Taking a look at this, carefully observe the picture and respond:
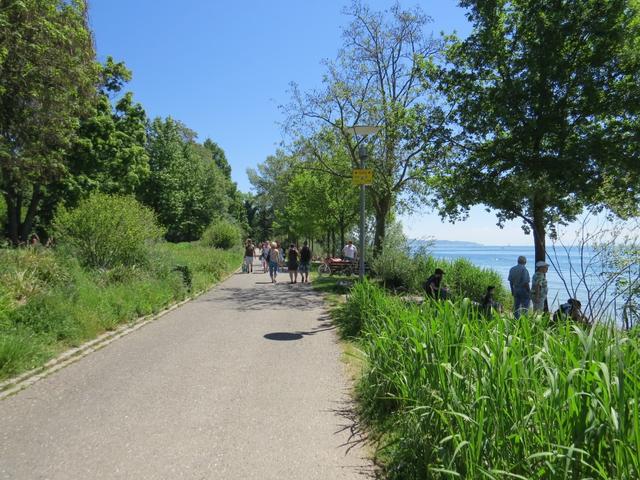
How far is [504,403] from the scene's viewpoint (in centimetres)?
304

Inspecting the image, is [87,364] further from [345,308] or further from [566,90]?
[566,90]

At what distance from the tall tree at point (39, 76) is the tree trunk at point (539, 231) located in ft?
45.7

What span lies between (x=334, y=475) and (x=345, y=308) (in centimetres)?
640

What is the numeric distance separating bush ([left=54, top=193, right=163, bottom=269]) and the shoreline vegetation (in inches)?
382

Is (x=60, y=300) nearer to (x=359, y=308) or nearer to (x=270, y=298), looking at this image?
(x=359, y=308)

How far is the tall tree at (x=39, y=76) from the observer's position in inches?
490

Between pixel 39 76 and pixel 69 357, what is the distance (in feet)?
32.6

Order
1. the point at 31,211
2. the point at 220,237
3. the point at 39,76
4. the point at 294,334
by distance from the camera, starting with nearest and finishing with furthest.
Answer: the point at 294,334 < the point at 39,76 < the point at 31,211 < the point at 220,237

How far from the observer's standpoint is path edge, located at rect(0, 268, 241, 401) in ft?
18.3

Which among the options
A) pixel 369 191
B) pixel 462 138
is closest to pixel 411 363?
pixel 462 138

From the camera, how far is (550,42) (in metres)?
12.0

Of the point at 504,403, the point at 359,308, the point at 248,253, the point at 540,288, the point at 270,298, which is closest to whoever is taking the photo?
the point at 504,403

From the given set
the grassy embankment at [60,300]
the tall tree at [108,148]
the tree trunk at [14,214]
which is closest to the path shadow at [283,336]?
the grassy embankment at [60,300]

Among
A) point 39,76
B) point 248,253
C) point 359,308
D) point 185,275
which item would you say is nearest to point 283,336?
point 359,308
